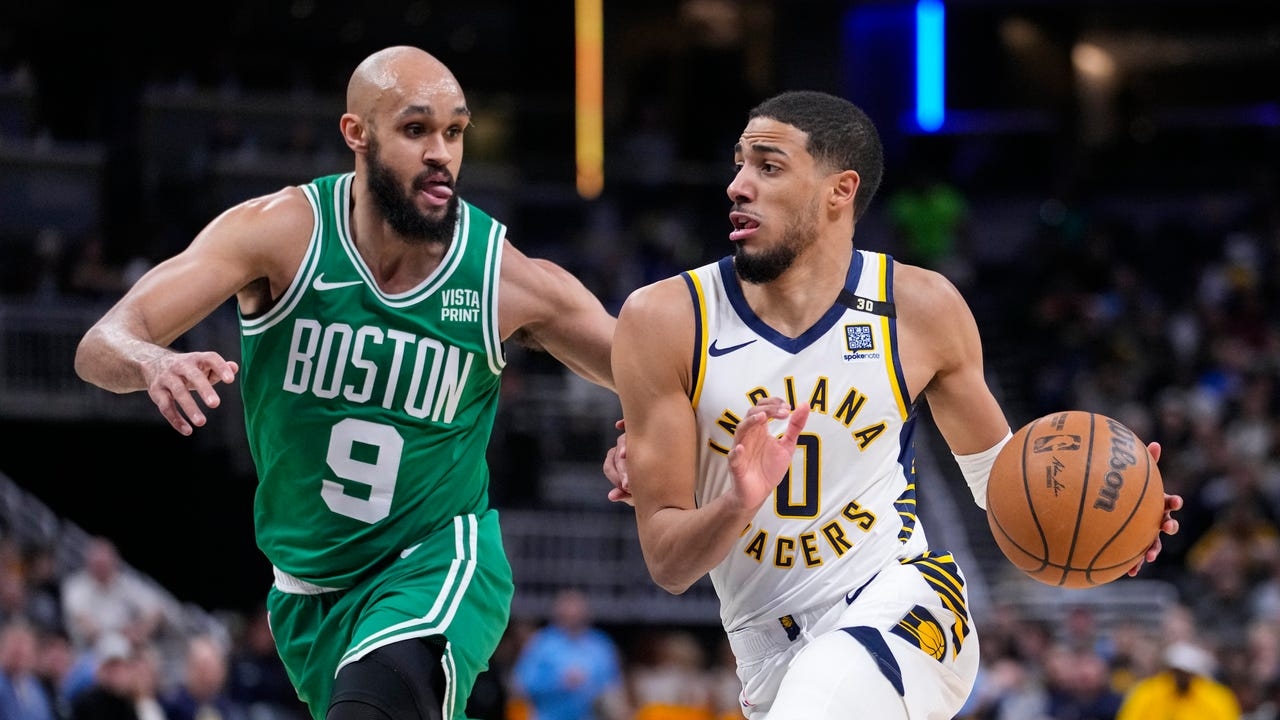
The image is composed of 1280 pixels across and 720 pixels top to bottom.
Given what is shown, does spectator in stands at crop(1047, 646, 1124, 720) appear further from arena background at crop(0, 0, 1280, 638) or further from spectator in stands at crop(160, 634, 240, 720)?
spectator in stands at crop(160, 634, 240, 720)

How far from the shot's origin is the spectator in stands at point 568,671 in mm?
14586

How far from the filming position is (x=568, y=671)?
573 inches

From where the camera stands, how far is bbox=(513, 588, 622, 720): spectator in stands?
14586mm

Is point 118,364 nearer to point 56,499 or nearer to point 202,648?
point 202,648

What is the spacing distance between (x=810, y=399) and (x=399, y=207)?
1.61m

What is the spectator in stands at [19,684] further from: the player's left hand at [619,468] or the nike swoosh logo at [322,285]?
the player's left hand at [619,468]

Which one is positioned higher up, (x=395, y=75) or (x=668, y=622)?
(x=395, y=75)

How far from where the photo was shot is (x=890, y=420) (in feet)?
17.3

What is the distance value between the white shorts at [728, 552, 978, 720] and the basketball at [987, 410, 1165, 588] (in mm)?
276

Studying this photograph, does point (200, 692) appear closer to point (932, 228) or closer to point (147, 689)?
point (147, 689)

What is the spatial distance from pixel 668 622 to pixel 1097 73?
14.6 metres

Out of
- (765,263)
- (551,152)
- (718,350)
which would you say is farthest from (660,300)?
(551,152)

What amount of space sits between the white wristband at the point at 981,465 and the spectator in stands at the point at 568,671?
9.14 metres

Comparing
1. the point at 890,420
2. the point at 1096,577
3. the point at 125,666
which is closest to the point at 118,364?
the point at 890,420
